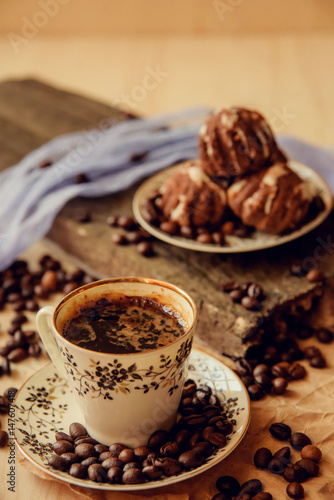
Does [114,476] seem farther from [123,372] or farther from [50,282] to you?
Result: [50,282]

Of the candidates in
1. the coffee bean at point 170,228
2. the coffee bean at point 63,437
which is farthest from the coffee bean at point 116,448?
the coffee bean at point 170,228

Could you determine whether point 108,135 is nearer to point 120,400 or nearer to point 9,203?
point 9,203

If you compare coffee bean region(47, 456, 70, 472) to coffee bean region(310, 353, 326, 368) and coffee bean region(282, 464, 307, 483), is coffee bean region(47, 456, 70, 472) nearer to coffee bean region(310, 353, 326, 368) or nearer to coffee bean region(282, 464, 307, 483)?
coffee bean region(282, 464, 307, 483)

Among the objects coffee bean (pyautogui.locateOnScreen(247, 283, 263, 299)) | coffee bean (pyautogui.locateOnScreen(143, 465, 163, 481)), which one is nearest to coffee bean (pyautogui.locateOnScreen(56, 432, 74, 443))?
coffee bean (pyautogui.locateOnScreen(143, 465, 163, 481))

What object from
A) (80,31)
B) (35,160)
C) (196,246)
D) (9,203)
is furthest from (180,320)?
(80,31)

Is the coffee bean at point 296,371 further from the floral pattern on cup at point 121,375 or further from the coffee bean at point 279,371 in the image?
the floral pattern on cup at point 121,375
